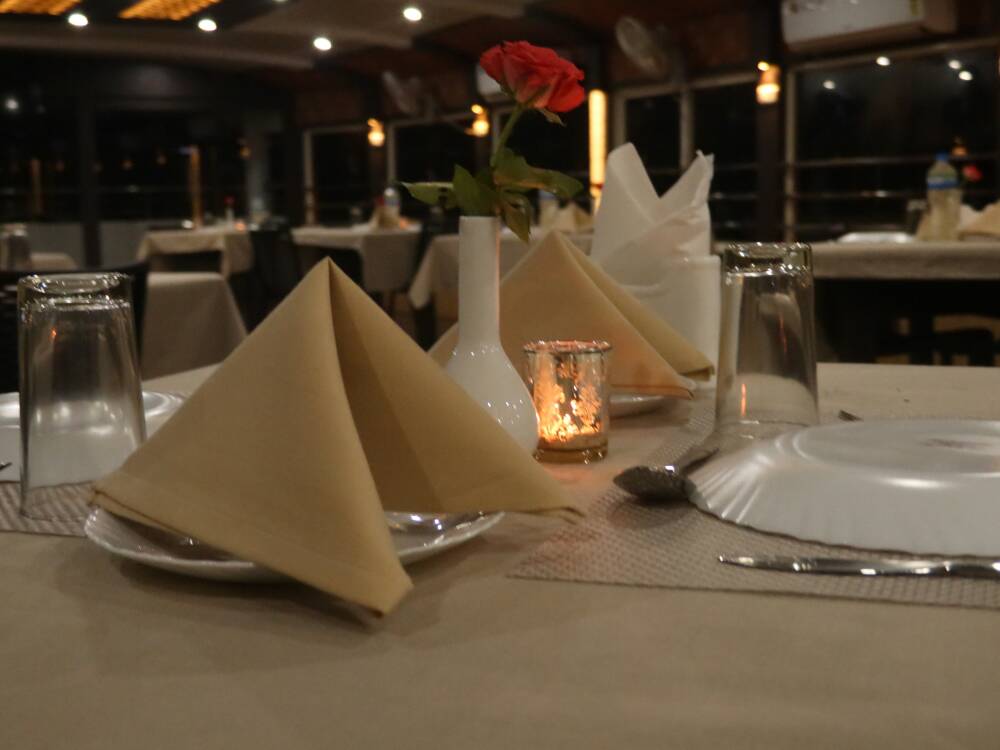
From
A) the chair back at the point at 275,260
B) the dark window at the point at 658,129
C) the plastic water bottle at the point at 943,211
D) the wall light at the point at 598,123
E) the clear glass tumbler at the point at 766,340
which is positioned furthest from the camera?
the wall light at the point at 598,123

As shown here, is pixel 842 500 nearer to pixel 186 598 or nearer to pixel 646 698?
pixel 646 698

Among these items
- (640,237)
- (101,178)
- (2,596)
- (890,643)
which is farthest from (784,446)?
(101,178)

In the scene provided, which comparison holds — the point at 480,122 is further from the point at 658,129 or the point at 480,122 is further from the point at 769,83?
the point at 769,83

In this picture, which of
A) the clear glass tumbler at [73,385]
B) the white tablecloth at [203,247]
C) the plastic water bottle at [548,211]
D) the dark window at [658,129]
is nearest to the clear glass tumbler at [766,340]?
the clear glass tumbler at [73,385]

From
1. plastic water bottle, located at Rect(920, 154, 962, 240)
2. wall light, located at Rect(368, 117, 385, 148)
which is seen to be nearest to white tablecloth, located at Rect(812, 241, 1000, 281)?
plastic water bottle, located at Rect(920, 154, 962, 240)

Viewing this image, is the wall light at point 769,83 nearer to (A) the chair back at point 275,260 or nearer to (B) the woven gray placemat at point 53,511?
(A) the chair back at point 275,260

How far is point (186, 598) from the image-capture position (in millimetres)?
548

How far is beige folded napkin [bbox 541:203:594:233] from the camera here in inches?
221

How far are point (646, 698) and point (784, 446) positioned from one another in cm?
30

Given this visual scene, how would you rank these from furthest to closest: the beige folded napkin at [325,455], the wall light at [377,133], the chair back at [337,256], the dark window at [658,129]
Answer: the wall light at [377,133] → the dark window at [658,129] → the chair back at [337,256] → the beige folded napkin at [325,455]

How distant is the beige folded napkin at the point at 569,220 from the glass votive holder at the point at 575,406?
464 centimetres

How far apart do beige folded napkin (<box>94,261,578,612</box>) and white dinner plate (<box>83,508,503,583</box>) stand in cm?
2

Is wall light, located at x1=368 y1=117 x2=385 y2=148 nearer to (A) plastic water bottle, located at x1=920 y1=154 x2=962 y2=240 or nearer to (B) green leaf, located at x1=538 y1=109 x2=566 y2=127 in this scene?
(A) plastic water bottle, located at x1=920 y1=154 x2=962 y2=240

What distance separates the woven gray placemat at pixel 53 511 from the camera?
687mm
